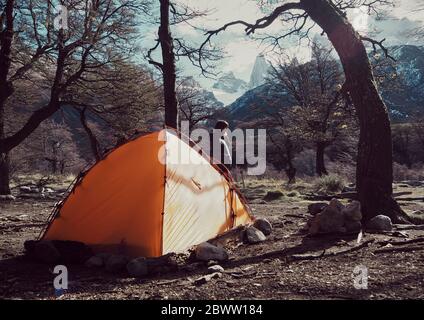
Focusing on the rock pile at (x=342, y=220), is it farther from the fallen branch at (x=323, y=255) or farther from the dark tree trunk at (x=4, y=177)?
the dark tree trunk at (x=4, y=177)

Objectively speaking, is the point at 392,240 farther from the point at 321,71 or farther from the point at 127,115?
the point at 321,71

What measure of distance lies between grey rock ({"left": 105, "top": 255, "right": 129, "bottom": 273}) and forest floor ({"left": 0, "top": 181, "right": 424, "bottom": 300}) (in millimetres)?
161

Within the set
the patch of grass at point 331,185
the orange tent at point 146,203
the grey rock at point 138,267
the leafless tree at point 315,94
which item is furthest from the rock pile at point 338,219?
the leafless tree at point 315,94

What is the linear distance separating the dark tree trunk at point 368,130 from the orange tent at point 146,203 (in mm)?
2545

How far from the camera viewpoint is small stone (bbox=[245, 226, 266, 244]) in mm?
7112

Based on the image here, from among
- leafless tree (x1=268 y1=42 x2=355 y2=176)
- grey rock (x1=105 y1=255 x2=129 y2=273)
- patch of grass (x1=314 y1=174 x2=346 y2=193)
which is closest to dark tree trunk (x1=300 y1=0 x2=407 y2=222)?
grey rock (x1=105 y1=255 x2=129 y2=273)

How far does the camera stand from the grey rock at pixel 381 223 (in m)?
7.05

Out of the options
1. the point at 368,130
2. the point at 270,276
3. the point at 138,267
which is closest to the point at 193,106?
the point at 368,130

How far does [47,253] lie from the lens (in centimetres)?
589

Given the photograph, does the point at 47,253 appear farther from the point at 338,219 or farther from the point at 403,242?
the point at 403,242
